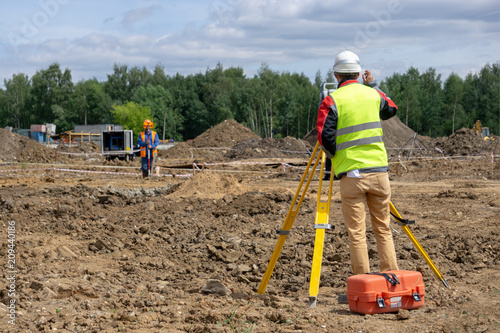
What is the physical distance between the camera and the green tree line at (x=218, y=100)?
72062 millimetres

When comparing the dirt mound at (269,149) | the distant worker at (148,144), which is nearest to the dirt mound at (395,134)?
the dirt mound at (269,149)

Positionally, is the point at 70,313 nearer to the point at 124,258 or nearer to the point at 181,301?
the point at 181,301

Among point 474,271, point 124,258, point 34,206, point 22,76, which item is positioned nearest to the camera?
point 474,271

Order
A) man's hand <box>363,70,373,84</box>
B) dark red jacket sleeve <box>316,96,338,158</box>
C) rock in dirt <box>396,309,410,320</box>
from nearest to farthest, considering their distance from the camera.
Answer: rock in dirt <box>396,309,410,320</box>, dark red jacket sleeve <box>316,96,338,158</box>, man's hand <box>363,70,373,84</box>

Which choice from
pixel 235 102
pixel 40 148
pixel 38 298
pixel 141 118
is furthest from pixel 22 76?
pixel 38 298

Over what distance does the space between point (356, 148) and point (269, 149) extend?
29255 mm

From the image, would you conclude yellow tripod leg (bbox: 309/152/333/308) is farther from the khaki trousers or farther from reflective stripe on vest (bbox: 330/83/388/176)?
reflective stripe on vest (bbox: 330/83/388/176)

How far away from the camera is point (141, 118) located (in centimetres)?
7731

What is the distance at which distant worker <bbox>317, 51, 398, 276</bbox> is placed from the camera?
4.52 meters

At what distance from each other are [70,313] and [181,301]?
0.95 meters

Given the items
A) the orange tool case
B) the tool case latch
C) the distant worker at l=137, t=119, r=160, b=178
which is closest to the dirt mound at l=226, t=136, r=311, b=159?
the distant worker at l=137, t=119, r=160, b=178

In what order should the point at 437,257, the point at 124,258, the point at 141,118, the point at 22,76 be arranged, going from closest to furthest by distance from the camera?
the point at 437,257, the point at 124,258, the point at 141,118, the point at 22,76

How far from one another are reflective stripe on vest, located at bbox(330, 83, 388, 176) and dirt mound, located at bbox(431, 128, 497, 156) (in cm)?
2725

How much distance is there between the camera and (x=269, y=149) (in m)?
33.8
